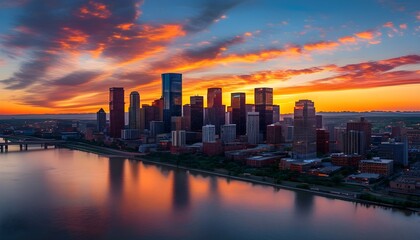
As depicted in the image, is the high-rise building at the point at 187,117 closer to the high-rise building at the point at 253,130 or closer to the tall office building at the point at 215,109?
the tall office building at the point at 215,109

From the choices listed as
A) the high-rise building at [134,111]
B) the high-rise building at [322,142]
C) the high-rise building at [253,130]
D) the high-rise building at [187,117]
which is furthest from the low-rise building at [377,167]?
the high-rise building at [134,111]

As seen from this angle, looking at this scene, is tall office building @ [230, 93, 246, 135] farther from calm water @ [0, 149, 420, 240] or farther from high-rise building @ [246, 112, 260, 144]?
calm water @ [0, 149, 420, 240]

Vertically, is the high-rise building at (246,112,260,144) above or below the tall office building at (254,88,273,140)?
below

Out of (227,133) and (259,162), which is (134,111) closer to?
(227,133)

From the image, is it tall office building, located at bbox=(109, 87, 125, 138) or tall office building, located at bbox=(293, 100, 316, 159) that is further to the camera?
tall office building, located at bbox=(109, 87, 125, 138)

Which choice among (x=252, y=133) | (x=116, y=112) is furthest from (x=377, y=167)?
(x=116, y=112)

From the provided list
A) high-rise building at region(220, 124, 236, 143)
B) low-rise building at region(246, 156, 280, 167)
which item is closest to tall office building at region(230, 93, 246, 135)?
high-rise building at region(220, 124, 236, 143)
